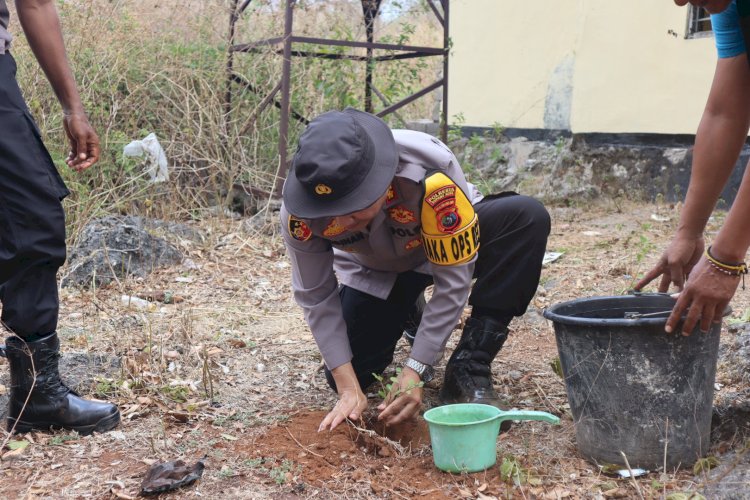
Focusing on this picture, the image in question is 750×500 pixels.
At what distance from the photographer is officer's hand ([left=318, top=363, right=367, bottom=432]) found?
2537mm

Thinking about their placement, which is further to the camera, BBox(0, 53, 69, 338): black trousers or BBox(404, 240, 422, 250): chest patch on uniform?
BBox(404, 240, 422, 250): chest patch on uniform

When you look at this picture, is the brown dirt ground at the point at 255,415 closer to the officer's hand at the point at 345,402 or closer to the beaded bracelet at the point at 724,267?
the officer's hand at the point at 345,402

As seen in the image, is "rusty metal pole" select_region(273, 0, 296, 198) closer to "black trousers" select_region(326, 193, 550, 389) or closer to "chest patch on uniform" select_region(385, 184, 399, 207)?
"black trousers" select_region(326, 193, 550, 389)

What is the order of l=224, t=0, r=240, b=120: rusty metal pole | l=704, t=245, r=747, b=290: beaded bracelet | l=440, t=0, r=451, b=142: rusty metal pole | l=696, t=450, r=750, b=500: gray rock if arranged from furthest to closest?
l=440, t=0, r=451, b=142: rusty metal pole → l=224, t=0, r=240, b=120: rusty metal pole → l=696, t=450, r=750, b=500: gray rock → l=704, t=245, r=747, b=290: beaded bracelet

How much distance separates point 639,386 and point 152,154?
4.60m

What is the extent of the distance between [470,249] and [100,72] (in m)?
4.48

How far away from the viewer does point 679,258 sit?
2367 millimetres

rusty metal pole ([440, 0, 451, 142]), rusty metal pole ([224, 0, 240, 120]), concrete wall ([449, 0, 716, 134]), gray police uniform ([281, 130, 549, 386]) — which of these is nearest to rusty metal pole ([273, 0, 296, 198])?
rusty metal pole ([224, 0, 240, 120])

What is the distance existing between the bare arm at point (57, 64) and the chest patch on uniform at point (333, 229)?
0.88 meters

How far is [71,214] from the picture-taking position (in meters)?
5.43

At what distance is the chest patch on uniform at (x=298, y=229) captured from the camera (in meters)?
2.58

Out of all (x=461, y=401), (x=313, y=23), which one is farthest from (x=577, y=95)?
(x=461, y=401)

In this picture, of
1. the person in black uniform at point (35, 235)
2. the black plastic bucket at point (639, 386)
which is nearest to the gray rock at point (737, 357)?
the black plastic bucket at point (639, 386)

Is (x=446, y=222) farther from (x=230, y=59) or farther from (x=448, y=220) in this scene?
(x=230, y=59)
